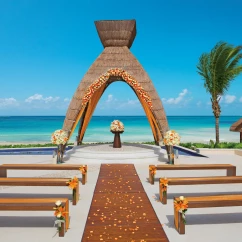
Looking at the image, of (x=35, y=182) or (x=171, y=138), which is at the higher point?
(x=171, y=138)

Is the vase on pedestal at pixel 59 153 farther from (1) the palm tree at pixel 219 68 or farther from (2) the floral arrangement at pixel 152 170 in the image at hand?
(1) the palm tree at pixel 219 68

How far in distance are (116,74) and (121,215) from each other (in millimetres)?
8698

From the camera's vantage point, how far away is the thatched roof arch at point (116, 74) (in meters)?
13.0

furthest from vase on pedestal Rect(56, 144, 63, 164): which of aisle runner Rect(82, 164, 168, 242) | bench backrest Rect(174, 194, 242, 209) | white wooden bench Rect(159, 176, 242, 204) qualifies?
bench backrest Rect(174, 194, 242, 209)

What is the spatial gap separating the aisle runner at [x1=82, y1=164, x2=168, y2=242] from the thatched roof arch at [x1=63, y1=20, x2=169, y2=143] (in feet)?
15.4

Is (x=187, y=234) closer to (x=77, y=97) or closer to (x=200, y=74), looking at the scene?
(x=77, y=97)

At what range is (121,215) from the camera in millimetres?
5977

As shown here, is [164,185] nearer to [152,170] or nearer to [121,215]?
[121,215]

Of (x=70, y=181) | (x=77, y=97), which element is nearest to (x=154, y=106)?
A: (x=77, y=97)

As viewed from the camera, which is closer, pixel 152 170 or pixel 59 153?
pixel 152 170

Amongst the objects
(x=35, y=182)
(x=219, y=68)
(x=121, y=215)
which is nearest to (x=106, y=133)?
(x=219, y=68)

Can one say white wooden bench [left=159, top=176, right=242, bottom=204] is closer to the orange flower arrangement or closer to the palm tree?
the orange flower arrangement

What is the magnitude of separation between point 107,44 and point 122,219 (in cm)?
1046

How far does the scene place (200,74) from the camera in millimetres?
19719
